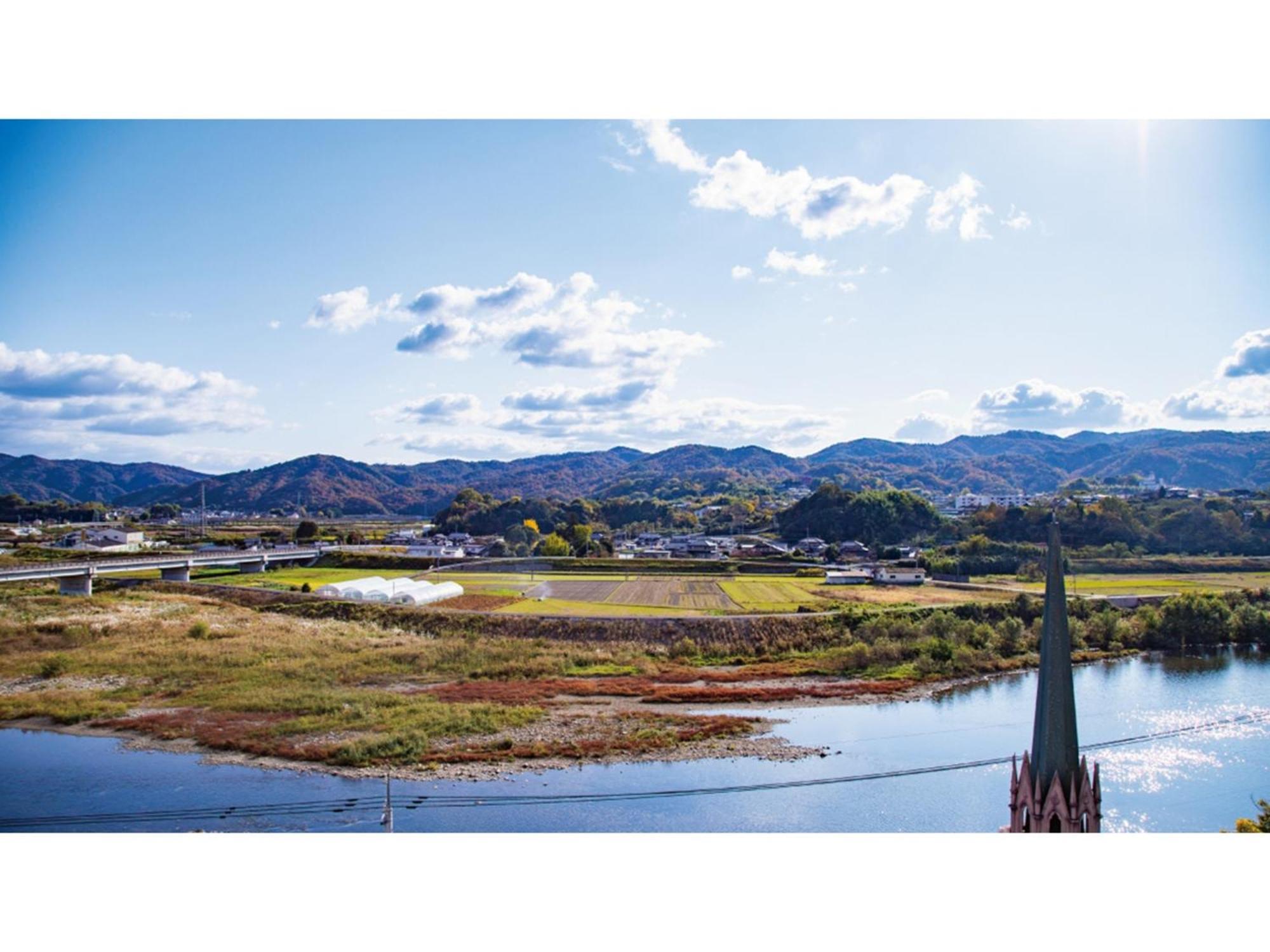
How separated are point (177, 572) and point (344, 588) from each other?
5.15 meters

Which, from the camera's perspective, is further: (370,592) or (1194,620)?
(370,592)

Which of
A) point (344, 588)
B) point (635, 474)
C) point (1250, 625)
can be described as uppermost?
A: point (635, 474)

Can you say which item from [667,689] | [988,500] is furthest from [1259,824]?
[988,500]

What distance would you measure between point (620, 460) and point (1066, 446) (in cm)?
3305

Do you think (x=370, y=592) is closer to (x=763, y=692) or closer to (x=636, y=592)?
(x=636, y=592)

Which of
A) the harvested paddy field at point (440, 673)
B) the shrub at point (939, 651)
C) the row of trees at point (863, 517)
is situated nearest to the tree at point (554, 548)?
the harvested paddy field at point (440, 673)

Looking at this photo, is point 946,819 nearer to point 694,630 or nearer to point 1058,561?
point 1058,561

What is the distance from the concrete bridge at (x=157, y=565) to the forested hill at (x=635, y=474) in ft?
4.65

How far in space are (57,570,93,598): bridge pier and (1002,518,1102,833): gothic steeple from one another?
52.5 feet

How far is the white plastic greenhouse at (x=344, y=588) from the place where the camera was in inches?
583

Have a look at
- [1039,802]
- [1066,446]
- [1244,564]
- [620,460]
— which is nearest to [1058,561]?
[1039,802]

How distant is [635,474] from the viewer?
48.0m

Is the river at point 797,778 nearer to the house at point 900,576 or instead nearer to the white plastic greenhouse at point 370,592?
the white plastic greenhouse at point 370,592

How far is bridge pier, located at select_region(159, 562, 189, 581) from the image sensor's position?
1731 centimetres
